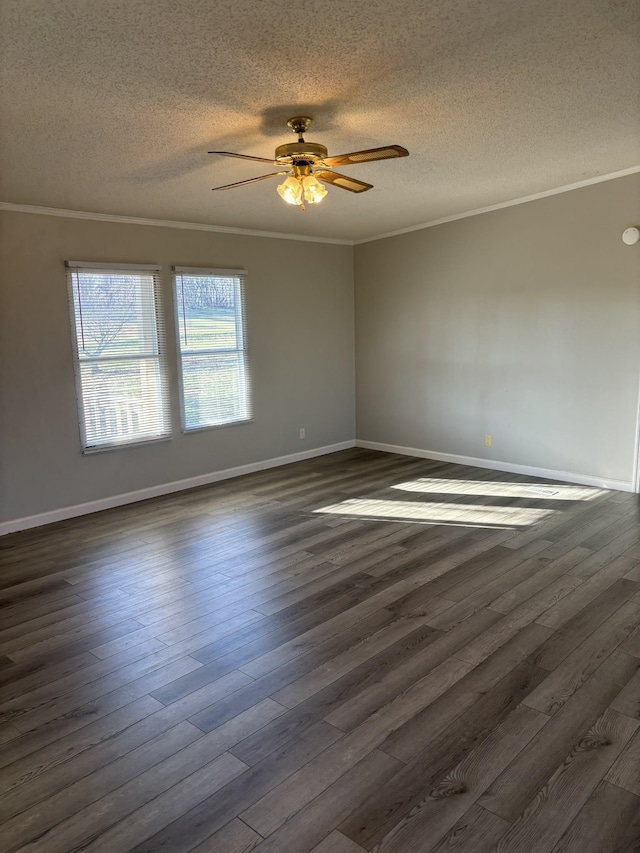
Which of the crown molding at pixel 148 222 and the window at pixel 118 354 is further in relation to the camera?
the window at pixel 118 354

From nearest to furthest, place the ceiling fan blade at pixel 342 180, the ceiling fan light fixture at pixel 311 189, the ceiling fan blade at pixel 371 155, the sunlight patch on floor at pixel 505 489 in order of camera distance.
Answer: the ceiling fan blade at pixel 371 155 < the ceiling fan light fixture at pixel 311 189 < the ceiling fan blade at pixel 342 180 < the sunlight patch on floor at pixel 505 489

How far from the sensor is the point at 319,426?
6.69 meters

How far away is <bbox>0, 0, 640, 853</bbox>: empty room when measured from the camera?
1914 millimetres

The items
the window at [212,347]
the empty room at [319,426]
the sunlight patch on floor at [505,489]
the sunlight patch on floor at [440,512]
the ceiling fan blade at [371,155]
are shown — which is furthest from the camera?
the window at [212,347]

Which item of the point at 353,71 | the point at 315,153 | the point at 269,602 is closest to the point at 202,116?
the point at 315,153

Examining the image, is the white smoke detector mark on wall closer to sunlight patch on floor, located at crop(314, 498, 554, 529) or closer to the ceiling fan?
sunlight patch on floor, located at crop(314, 498, 554, 529)

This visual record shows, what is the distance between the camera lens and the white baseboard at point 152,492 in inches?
177

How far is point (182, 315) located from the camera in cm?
527

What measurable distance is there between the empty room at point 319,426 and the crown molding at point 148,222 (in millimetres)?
30

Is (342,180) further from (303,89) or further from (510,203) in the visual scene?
(510,203)

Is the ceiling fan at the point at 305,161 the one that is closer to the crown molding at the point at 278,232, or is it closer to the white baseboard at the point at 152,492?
the crown molding at the point at 278,232

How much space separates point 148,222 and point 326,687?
168 inches

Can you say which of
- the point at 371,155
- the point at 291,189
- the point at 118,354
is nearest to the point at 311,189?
the point at 291,189

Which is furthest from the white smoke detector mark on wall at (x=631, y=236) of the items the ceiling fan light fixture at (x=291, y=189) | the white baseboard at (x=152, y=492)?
the white baseboard at (x=152, y=492)
